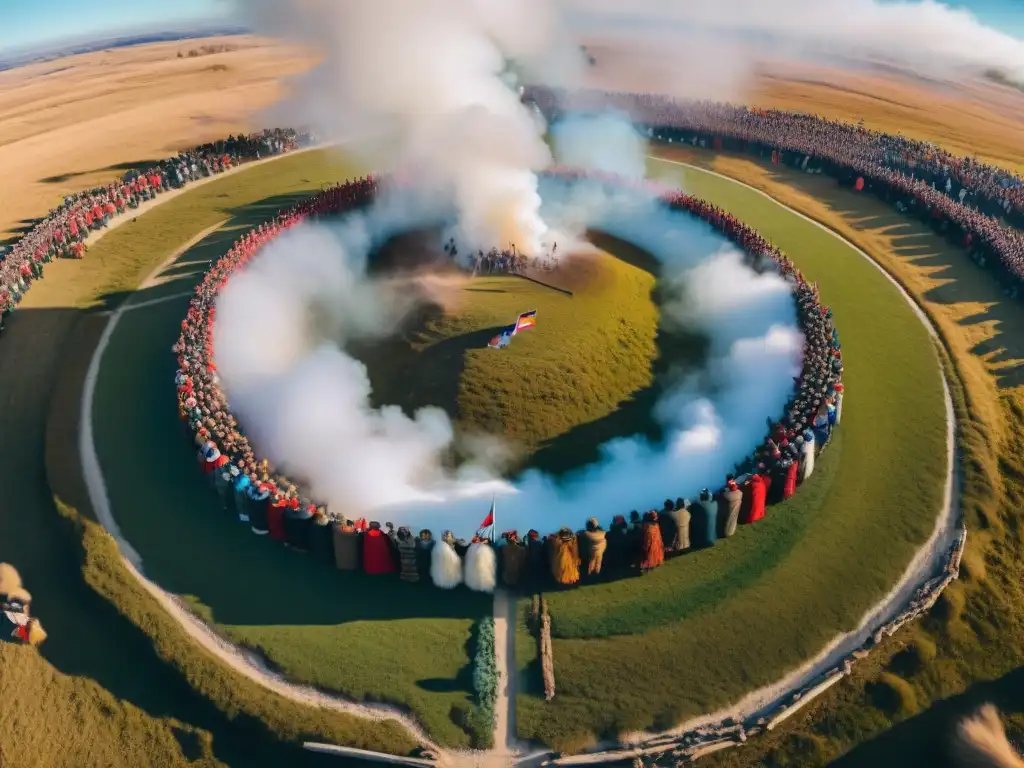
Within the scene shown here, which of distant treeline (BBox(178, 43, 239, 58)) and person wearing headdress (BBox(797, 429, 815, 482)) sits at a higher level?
distant treeline (BBox(178, 43, 239, 58))

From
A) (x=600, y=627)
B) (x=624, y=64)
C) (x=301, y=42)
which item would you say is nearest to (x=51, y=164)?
(x=301, y=42)

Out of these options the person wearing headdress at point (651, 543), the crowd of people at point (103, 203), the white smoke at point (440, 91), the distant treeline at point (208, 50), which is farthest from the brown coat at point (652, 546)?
the distant treeline at point (208, 50)

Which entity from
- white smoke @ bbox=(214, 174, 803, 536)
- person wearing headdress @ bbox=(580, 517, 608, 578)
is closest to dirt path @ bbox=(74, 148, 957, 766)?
person wearing headdress @ bbox=(580, 517, 608, 578)

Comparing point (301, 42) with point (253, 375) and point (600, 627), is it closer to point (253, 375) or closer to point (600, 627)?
point (253, 375)

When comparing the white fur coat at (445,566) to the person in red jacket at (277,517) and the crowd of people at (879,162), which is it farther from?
the crowd of people at (879,162)

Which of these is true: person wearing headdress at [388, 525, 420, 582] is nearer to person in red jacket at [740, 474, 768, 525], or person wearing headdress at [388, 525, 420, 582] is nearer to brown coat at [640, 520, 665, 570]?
brown coat at [640, 520, 665, 570]

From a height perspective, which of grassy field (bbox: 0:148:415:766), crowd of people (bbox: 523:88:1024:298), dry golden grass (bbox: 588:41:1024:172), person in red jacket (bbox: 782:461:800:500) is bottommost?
grassy field (bbox: 0:148:415:766)
